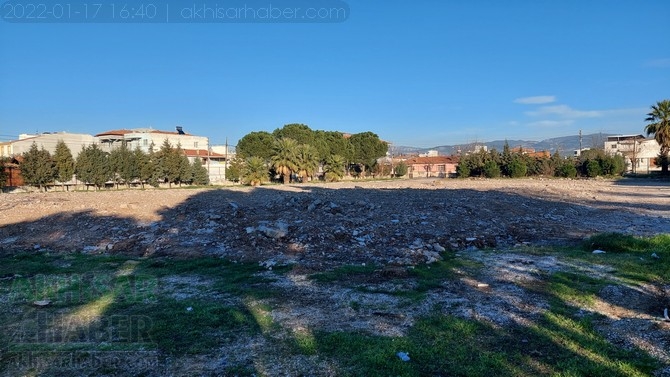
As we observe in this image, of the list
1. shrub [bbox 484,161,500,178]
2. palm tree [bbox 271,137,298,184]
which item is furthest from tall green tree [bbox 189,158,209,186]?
shrub [bbox 484,161,500,178]

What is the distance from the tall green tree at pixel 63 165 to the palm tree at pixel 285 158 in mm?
16935

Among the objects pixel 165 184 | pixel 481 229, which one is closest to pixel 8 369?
pixel 481 229

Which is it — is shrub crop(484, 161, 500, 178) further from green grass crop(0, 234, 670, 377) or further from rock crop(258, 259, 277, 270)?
rock crop(258, 259, 277, 270)

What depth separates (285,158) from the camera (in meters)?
40.9

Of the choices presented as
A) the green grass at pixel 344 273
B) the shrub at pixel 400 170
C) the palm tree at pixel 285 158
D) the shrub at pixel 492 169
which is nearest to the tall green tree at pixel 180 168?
the palm tree at pixel 285 158

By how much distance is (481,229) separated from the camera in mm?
9914

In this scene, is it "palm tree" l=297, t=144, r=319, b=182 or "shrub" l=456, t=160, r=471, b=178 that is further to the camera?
"shrub" l=456, t=160, r=471, b=178

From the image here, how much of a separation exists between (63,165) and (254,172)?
49.6 feet

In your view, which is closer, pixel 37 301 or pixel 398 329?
pixel 398 329

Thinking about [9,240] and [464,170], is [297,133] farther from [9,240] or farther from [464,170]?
[9,240]

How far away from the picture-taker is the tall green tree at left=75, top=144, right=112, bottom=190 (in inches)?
1356

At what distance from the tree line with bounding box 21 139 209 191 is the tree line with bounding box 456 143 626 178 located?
106 feet

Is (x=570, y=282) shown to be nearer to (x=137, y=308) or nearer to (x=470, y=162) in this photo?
(x=137, y=308)

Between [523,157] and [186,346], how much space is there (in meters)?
51.3
